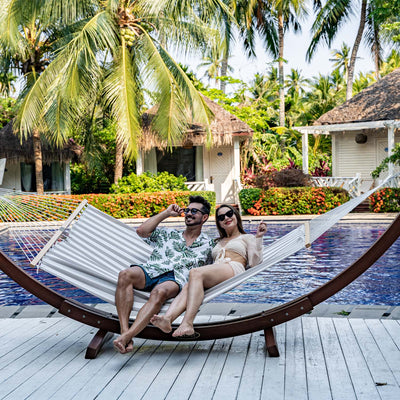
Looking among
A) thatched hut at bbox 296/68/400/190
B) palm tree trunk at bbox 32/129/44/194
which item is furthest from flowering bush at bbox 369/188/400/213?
palm tree trunk at bbox 32/129/44/194

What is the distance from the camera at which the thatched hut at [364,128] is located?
53.8 feet

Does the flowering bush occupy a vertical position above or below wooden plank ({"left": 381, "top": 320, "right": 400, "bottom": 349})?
above

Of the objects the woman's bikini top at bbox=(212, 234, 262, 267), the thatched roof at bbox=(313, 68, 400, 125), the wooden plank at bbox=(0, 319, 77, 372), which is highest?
the thatched roof at bbox=(313, 68, 400, 125)

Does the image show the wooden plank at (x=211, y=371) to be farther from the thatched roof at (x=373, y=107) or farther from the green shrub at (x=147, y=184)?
the thatched roof at (x=373, y=107)

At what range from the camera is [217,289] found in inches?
128

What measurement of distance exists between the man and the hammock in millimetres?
88

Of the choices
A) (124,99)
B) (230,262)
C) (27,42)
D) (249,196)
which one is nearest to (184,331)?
(230,262)

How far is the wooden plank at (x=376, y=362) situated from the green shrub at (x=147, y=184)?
456 inches

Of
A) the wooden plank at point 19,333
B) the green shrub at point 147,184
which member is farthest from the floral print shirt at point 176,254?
the green shrub at point 147,184

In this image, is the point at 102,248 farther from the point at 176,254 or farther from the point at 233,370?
the point at 233,370

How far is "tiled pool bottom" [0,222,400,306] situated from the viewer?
5824mm

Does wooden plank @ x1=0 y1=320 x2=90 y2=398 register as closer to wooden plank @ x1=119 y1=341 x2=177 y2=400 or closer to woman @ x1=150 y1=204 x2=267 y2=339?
wooden plank @ x1=119 y1=341 x2=177 y2=400

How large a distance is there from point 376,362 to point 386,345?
338 millimetres

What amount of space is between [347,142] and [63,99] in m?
8.82
